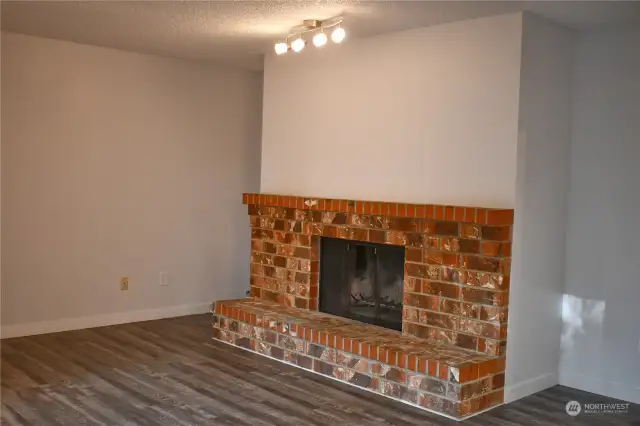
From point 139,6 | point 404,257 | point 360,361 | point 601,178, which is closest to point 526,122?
point 601,178

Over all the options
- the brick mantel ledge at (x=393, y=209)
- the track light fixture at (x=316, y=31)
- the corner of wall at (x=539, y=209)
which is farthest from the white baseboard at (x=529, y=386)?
the track light fixture at (x=316, y=31)

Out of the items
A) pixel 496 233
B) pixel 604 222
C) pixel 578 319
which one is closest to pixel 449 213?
pixel 496 233

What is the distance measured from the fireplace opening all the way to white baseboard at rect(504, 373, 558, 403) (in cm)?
79

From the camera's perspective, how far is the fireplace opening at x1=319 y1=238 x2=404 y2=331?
14.0ft

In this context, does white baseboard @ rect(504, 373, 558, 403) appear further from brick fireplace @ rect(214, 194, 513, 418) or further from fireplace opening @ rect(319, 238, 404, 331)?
fireplace opening @ rect(319, 238, 404, 331)

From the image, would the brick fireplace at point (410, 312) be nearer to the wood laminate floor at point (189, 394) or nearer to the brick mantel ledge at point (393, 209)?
the brick mantel ledge at point (393, 209)

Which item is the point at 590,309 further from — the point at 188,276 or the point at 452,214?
the point at 188,276

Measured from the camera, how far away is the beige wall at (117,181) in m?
4.72

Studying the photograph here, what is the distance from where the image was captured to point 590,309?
3953 millimetres

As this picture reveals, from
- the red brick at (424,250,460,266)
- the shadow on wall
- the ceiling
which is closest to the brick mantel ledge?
the red brick at (424,250,460,266)

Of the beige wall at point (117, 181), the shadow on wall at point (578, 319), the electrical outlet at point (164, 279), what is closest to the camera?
the shadow on wall at point (578, 319)

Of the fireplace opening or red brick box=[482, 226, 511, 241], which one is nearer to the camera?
red brick box=[482, 226, 511, 241]

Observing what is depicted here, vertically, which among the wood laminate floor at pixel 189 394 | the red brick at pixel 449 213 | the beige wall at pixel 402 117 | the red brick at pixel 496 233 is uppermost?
the beige wall at pixel 402 117

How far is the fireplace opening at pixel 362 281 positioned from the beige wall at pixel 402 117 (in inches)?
14.1
